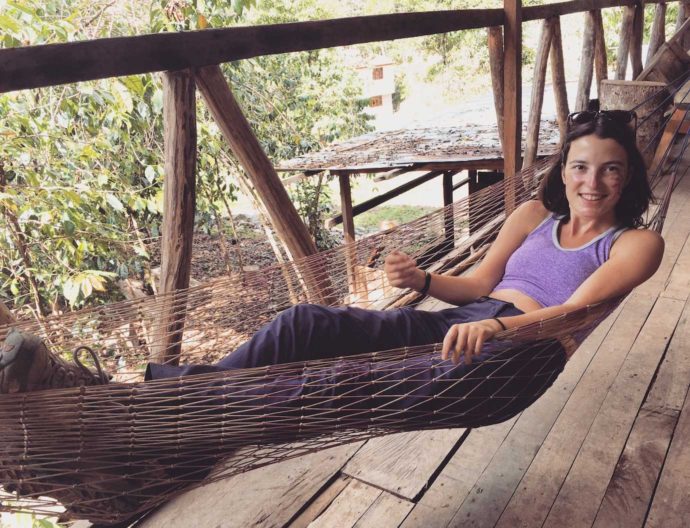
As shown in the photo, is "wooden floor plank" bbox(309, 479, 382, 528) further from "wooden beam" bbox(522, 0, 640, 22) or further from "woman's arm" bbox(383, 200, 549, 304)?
"wooden beam" bbox(522, 0, 640, 22)

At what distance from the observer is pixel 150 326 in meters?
1.53

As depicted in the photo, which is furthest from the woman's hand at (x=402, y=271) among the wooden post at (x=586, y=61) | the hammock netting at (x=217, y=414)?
the wooden post at (x=586, y=61)

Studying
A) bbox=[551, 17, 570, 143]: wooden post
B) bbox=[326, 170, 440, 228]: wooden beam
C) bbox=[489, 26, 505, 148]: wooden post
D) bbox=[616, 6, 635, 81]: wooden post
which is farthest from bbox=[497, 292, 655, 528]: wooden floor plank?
bbox=[326, 170, 440, 228]: wooden beam

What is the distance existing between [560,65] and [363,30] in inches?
71.9

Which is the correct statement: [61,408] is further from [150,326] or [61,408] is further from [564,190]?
[564,190]

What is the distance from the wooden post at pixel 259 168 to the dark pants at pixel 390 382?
44cm

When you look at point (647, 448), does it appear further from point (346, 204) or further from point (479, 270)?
point (346, 204)

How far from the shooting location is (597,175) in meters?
1.37

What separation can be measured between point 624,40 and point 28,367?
15.2 feet

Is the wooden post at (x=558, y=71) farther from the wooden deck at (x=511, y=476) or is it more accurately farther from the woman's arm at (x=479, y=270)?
the wooden deck at (x=511, y=476)

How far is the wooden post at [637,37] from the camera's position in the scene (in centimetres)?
425

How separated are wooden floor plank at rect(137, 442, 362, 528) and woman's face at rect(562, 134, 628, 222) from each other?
81 centimetres

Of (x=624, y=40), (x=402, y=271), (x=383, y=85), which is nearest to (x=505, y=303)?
(x=402, y=271)

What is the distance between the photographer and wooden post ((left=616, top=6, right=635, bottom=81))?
422 centimetres
